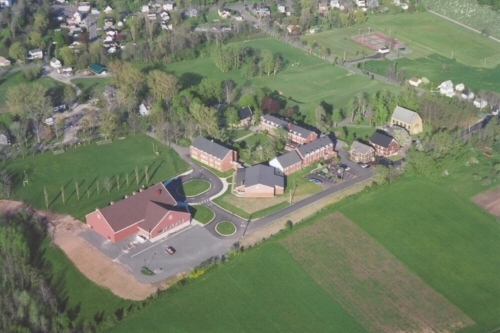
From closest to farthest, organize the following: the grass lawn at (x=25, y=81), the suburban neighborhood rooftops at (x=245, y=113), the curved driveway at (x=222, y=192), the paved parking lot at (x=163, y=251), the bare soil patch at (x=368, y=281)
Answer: the bare soil patch at (x=368, y=281), the paved parking lot at (x=163, y=251), the curved driveway at (x=222, y=192), the suburban neighborhood rooftops at (x=245, y=113), the grass lawn at (x=25, y=81)

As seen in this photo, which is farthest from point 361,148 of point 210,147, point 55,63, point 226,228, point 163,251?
point 55,63

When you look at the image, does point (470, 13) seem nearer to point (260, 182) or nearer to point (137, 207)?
point (260, 182)

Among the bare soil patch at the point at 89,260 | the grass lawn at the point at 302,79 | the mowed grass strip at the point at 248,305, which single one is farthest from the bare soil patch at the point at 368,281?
the grass lawn at the point at 302,79

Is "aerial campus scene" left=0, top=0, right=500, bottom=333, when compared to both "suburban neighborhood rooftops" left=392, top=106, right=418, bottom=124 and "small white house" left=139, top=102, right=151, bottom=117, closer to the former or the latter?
"suburban neighborhood rooftops" left=392, top=106, right=418, bottom=124

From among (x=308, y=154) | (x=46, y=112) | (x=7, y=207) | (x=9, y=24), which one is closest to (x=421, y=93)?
(x=308, y=154)

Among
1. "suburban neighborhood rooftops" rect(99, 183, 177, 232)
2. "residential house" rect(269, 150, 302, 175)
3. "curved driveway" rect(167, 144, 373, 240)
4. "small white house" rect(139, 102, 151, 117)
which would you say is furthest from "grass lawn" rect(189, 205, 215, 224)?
"small white house" rect(139, 102, 151, 117)

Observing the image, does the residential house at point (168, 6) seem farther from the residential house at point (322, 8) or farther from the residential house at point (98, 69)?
the residential house at point (98, 69)
